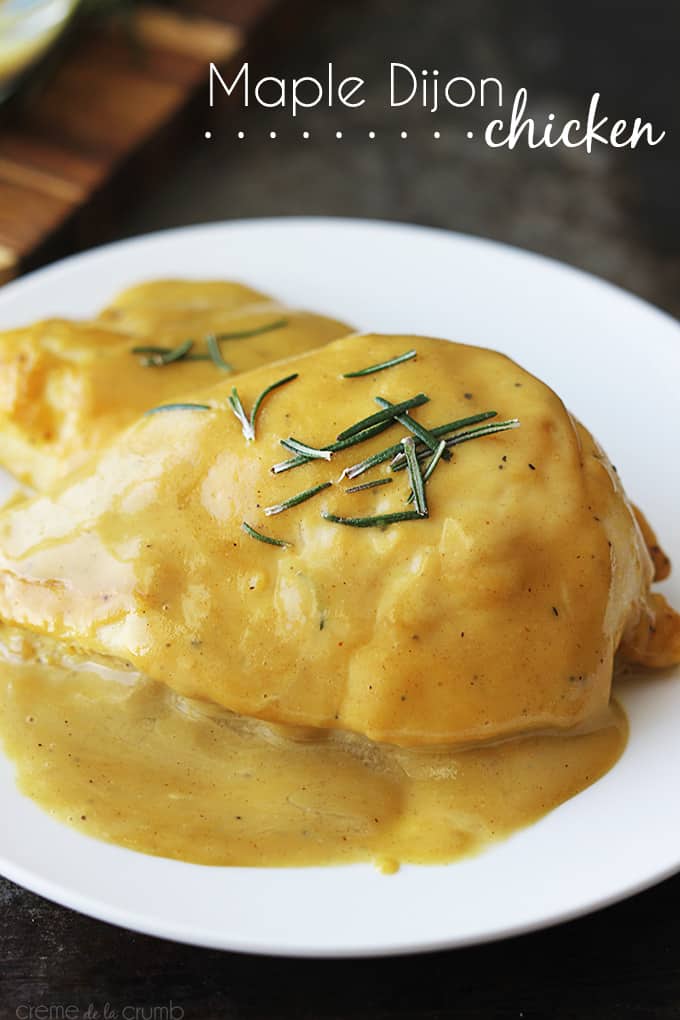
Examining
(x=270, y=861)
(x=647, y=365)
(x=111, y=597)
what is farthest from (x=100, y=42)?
(x=270, y=861)

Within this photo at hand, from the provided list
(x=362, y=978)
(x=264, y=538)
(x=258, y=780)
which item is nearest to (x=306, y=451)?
(x=264, y=538)

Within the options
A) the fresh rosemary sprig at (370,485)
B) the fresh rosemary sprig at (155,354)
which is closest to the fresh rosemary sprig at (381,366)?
the fresh rosemary sprig at (370,485)

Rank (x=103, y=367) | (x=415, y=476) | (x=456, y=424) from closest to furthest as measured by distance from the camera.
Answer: (x=415, y=476), (x=456, y=424), (x=103, y=367)

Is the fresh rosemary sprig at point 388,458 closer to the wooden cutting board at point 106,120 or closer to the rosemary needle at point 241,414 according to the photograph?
the rosemary needle at point 241,414

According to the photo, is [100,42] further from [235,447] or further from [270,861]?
[270,861]

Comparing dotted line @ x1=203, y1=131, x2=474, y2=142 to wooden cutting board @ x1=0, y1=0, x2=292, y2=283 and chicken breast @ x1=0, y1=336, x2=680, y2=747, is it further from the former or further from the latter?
chicken breast @ x1=0, y1=336, x2=680, y2=747

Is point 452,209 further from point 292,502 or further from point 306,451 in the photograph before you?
point 292,502
